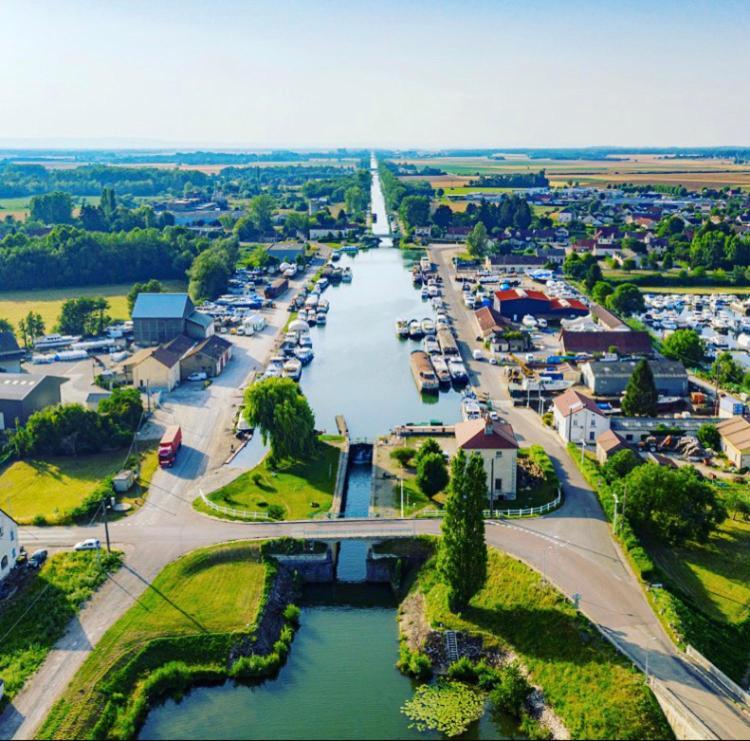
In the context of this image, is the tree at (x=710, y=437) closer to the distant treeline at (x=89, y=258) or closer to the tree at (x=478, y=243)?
the tree at (x=478, y=243)

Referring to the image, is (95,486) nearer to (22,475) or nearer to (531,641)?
(22,475)

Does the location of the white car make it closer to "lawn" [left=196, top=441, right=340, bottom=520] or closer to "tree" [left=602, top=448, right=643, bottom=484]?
"lawn" [left=196, top=441, right=340, bottom=520]

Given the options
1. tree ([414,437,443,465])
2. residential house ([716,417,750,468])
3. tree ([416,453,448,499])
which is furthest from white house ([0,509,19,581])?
residential house ([716,417,750,468])

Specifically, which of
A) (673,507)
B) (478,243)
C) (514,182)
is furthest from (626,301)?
(514,182)

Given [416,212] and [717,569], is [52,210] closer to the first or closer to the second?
[416,212]

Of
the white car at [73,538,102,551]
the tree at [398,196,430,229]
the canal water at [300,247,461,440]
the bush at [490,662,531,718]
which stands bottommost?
the canal water at [300,247,461,440]
